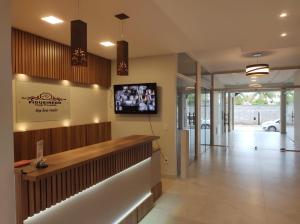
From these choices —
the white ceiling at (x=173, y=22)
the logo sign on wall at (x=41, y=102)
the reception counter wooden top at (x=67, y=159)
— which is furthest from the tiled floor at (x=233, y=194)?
the white ceiling at (x=173, y=22)

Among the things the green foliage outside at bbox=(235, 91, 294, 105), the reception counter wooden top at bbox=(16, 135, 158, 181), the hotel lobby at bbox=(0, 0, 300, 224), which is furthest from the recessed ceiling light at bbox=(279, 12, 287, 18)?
the green foliage outside at bbox=(235, 91, 294, 105)

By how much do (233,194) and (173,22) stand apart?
336cm

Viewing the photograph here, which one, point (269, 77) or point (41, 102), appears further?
point (269, 77)

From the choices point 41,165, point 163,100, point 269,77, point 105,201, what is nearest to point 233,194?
point 163,100

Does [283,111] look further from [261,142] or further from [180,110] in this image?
A: [180,110]

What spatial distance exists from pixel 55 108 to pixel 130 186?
2466mm

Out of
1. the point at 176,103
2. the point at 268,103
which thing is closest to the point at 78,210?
the point at 176,103

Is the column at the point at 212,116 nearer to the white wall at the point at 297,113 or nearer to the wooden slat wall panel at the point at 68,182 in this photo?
the white wall at the point at 297,113

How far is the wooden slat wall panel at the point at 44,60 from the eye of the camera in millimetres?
3958

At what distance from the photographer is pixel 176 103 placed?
19.5 ft

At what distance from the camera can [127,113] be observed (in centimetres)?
620

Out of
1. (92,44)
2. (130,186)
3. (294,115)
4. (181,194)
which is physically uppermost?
(92,44)

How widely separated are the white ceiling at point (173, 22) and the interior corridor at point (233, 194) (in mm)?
3012

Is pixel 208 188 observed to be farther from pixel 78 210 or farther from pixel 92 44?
pixel 92 44
